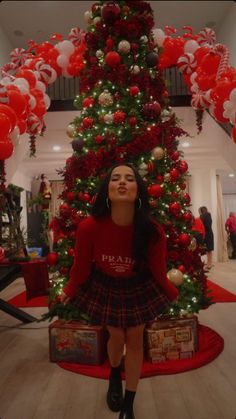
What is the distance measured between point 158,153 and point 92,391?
168 cm

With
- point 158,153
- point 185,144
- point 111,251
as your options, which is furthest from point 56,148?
point 111,251

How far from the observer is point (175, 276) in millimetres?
2484

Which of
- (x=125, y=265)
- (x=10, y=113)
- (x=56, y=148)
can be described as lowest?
(x=125, y=265)

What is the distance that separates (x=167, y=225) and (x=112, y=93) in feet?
3.74

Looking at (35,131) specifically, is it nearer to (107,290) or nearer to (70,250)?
(70,250)

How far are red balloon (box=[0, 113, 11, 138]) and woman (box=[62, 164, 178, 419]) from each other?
1.30 metres

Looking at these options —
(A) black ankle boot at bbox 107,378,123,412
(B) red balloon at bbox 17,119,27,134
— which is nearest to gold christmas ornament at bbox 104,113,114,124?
(B) red balloon at bbox 17,119,27,134

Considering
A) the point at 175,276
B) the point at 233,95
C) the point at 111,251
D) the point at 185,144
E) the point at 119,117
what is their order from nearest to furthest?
the point at 111,251 < the point at 175,276 < the point at 119,117 < the point at 233,95 < the point at 185,144

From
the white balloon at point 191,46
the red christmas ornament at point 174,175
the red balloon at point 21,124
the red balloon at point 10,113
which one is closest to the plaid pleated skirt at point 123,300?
the red christmas ornament at point 174,175

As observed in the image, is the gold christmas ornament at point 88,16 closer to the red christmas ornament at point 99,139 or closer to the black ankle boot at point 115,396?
the red christmas ornament at point 99,139

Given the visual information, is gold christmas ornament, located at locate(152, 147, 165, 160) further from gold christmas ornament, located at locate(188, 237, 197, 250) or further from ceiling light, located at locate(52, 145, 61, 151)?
ceiling light, located at locate(52, 145, 61, 151)

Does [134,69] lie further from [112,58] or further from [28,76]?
[28,76]

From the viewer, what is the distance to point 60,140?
672cm

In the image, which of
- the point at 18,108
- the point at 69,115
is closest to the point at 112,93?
the point at 18,108
